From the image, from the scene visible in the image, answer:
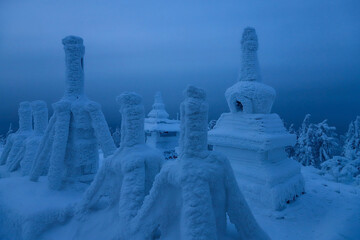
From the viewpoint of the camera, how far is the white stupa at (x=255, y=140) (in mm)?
7496

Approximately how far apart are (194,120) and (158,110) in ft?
49.2

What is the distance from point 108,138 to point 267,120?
560 centimetres

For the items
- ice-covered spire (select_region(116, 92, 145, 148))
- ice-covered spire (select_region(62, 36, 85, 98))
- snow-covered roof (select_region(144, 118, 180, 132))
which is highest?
ice-covered spire (select_region(62, 36, 85, 98))

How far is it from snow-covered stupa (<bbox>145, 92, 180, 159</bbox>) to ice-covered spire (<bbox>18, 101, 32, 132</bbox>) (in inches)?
335

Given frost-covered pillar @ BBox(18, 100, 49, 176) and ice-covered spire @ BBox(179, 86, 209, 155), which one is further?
frost-covered pillar @ BBox(18, 100, 49, 176)

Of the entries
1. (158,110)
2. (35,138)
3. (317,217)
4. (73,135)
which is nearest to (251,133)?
(317,217)

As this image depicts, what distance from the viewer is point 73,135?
5738 mm

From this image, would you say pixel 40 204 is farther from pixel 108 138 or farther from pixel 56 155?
pixel 108 138

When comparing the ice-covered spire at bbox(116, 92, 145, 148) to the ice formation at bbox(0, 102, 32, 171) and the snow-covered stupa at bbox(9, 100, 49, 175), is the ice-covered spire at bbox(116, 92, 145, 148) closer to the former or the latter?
the snow-covered stupa at bbox(9, 100, 49, 175)

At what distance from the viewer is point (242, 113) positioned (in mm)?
8781

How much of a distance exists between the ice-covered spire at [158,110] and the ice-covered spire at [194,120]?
14.4 meters

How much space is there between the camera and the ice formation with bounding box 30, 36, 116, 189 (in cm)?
543

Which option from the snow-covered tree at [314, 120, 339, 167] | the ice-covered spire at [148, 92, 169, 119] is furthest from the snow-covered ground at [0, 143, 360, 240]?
the ice-covered spire at [148, 92, 169, 119]

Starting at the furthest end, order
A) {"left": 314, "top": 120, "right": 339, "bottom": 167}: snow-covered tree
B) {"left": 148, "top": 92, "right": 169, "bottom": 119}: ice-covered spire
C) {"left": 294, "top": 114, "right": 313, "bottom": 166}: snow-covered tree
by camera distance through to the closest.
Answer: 1. {"left": 148, "top": 92, "right": 169, "bottom": 119}: ice-covered spire
2. {"left": 294, "top": 114, "right": 313, "bottom": 166}: snow-covered tree
3. {"left": 314, "top": 120, "right": 339, "bottom": 167}: snow-covered tree
